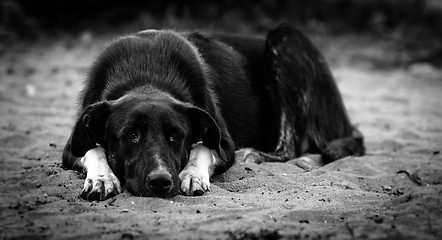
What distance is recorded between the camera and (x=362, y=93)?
10.7 metres

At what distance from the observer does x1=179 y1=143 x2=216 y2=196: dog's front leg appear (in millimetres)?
4340

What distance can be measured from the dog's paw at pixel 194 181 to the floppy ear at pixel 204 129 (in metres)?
0.24

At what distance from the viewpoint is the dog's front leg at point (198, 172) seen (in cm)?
434

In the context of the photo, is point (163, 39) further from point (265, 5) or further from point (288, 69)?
point (265, 5)

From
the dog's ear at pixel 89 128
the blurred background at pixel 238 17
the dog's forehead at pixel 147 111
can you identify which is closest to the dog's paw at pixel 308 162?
the dog's forehead at pixel 147 111

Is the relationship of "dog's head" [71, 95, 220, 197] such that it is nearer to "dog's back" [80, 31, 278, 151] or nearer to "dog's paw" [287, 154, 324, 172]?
"dog's back" [80, 31, 278, 151]

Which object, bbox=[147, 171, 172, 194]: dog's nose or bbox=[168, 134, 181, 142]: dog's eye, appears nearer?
bbox=[147, 171, 172, 194]: dog's nose

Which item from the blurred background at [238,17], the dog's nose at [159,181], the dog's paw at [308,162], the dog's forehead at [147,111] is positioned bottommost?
the dog's paw at [308,162]

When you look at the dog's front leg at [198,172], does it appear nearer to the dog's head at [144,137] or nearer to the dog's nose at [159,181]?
the dog's head at [144,137]

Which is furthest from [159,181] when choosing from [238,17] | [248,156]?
[238,17]

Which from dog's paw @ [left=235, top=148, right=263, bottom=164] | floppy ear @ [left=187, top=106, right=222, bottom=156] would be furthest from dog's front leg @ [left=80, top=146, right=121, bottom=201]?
dog's paw @ [left=235, top=148, right=263, bottom=164]

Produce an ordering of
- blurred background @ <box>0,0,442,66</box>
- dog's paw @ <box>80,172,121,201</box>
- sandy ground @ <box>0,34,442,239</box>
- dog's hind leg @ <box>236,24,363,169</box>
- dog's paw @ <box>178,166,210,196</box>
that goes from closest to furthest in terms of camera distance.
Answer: sandy ground @ <box>0,34,442,239</box> → dog's paw @ <box>80,172,121,201</box> → dog's paw @ <box>178,166,210,196</box> → dog's hind leg @ <box>236,24,363,169</box> → blurred background @ <box>0,0,442,66</box>

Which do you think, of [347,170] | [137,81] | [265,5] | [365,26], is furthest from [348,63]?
[137,81]

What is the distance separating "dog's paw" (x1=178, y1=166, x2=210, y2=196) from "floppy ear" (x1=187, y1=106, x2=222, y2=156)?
0.80ft
